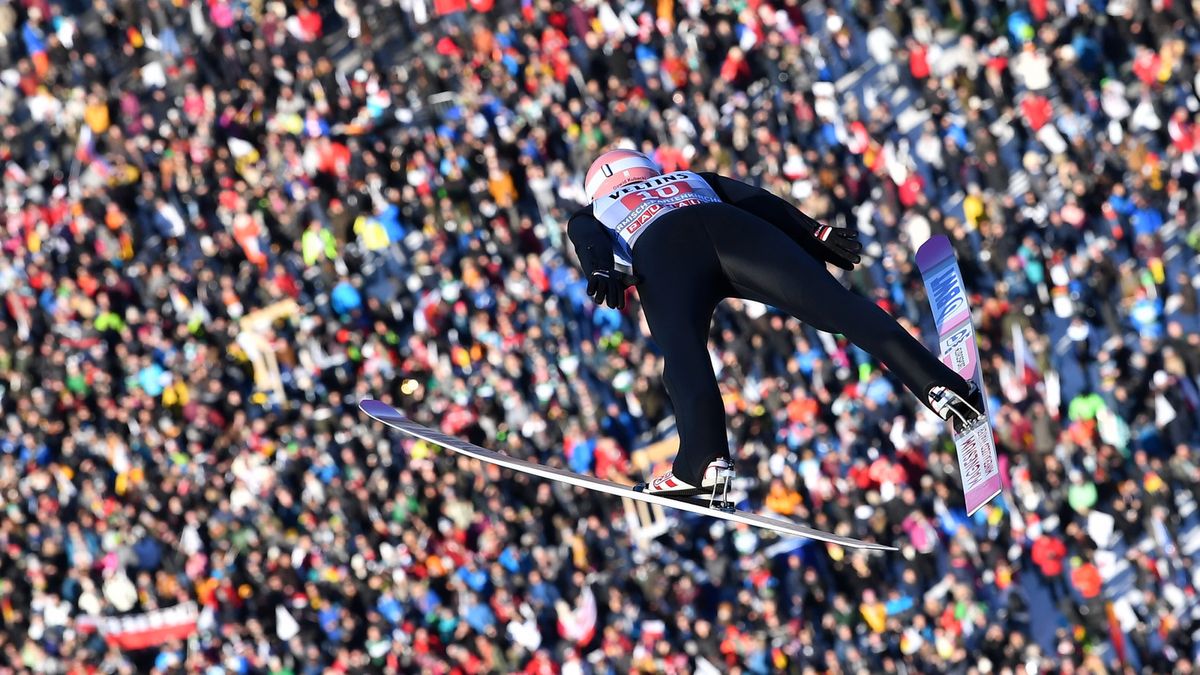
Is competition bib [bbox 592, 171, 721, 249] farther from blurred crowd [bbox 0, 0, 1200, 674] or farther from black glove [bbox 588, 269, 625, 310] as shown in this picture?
blurred crowd [bbox 0, 0, 1200, 674]

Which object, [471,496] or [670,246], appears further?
[471,496]

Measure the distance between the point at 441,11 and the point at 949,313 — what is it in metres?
14.3

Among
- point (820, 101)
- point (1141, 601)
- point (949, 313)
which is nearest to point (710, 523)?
point (1141, 601)

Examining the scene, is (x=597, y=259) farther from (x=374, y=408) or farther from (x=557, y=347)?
(x=557, y=347)

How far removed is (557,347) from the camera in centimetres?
1822

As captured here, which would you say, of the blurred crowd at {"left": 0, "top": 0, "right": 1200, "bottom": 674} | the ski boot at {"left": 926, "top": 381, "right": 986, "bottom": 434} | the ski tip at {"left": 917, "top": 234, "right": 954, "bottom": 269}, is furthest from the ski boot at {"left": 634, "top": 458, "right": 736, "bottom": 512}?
the blurred crowd at {"left": 0, "top": 0, "right": 1200, "bottom": 674}

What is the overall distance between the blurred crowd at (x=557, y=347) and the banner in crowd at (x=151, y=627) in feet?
0.38

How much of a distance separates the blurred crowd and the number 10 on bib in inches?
275

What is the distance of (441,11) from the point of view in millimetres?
22219

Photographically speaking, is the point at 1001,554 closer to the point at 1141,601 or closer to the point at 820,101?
the point at 1141,601

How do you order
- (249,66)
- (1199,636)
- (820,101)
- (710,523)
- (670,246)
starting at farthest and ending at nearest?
(249,66) → (820,101) → (710,523) → (1199,636) → (670,246)

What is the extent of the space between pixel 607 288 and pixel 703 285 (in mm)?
597

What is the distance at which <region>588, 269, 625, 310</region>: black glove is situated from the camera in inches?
309

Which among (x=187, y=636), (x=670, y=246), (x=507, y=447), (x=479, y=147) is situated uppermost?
(x=479, y=147)
